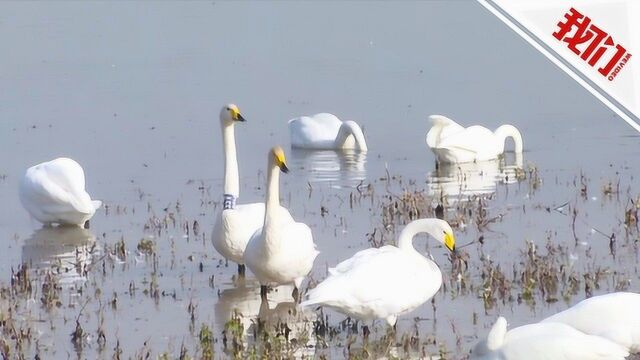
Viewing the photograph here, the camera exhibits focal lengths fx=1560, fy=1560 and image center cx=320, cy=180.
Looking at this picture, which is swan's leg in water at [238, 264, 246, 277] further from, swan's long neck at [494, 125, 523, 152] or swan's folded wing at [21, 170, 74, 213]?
swan's long neck at [494, 125, 523, 152]

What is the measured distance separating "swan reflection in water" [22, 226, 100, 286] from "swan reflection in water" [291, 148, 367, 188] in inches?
111

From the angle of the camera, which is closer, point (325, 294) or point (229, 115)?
point (325, 294)

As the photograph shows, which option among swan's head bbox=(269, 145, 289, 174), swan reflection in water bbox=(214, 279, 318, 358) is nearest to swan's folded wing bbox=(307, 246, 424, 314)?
swan reflection in water bbox=(214, 279, 318, 358)

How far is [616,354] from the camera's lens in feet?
23.7

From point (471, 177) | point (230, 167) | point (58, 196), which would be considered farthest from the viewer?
point (471, 177)

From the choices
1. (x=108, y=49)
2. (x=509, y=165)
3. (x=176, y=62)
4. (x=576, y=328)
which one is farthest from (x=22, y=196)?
(x=108, y=49)

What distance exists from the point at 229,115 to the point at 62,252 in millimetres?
1619

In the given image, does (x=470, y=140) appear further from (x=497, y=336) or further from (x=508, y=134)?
(x=497, y=336)

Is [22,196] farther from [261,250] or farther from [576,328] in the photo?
[576,328]

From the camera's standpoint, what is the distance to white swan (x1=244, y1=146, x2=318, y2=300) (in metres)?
9.71

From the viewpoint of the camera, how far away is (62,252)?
11.7 meters

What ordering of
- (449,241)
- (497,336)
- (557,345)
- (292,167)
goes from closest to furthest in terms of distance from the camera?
(557,345) < (497,336) < (449,241) < (292,167)

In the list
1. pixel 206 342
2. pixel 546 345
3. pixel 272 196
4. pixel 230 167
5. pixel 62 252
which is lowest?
pixel 206 342

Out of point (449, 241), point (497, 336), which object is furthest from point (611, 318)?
point (449, 241)
